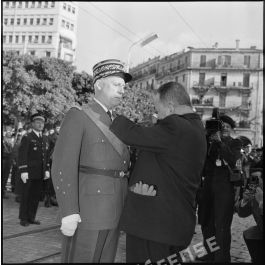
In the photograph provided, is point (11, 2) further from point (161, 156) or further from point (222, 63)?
point (222, 63)

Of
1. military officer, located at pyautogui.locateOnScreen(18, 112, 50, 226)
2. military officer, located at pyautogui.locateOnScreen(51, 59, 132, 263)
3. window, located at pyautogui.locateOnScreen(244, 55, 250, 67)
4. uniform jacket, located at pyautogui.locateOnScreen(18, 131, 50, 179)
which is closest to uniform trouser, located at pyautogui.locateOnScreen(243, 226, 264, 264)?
military officer, located at pyautogui.locateOnScreen(51, 59, 132, 263)

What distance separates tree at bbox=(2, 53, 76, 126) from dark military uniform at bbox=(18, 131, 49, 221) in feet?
67.9

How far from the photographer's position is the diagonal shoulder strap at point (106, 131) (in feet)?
10.2

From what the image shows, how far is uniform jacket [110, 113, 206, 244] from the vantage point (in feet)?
9.47

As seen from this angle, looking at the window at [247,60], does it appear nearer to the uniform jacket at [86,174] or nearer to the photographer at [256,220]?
the photographer at [256,220]

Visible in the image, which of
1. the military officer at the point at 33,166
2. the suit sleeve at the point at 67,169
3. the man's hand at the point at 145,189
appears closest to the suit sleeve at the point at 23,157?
the military officer at the point at 33,166

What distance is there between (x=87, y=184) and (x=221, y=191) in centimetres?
257

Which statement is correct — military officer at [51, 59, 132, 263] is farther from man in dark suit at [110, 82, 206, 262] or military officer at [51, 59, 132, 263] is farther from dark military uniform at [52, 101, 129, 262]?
man in dark suit at [110, 82, 206, 262]

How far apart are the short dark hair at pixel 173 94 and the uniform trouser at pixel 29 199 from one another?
5.00 metres

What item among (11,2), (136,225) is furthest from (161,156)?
(11,2)

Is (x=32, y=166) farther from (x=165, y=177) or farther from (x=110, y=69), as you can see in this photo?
(x=165, y=177)

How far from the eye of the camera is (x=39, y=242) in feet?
19.4

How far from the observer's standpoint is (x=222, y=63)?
68.1 m

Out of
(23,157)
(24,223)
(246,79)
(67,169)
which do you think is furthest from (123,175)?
(246,79)
